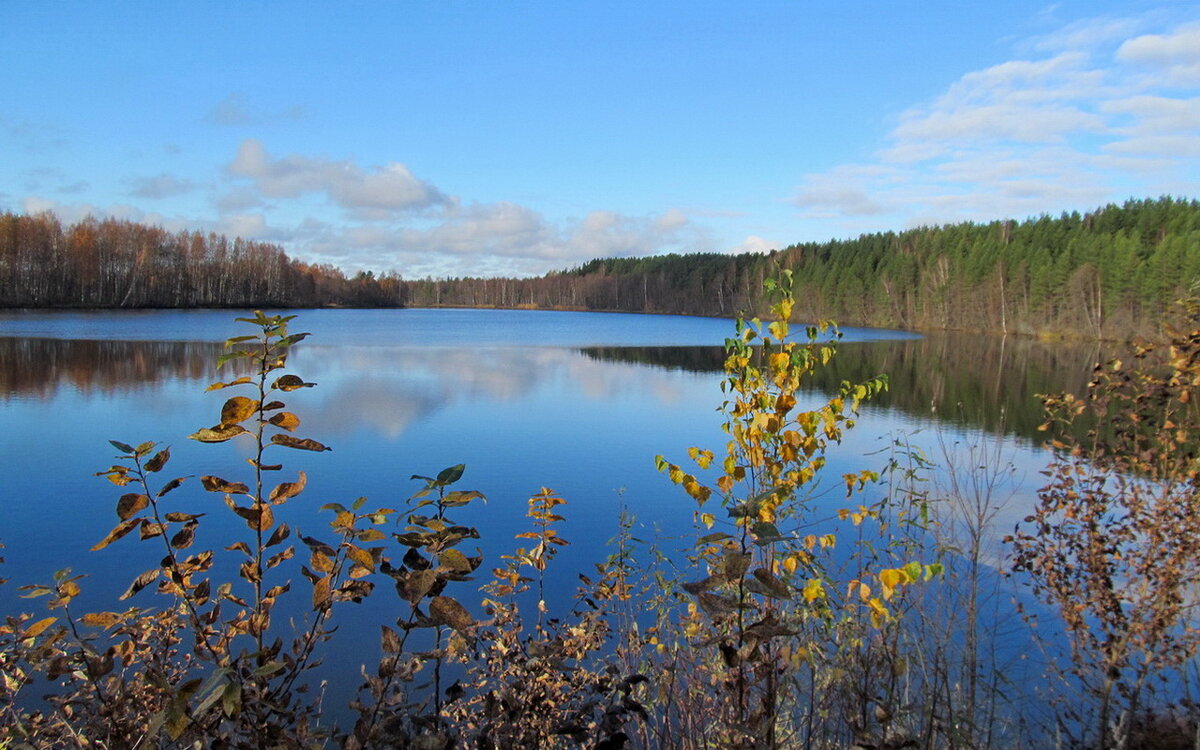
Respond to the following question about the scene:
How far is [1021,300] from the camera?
57781 millimetres

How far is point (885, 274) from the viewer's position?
7369 centimetres

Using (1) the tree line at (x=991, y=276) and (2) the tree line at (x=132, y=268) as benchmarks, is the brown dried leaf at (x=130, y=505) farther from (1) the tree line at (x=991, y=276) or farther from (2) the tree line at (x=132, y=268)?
(2) the tree line at (x=132, y=268)

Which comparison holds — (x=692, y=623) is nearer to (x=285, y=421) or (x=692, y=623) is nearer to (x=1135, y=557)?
(x=285, y=421)

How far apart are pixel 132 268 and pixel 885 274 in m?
74.5

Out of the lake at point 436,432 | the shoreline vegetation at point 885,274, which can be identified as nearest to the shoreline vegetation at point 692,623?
the lake at point 436,432

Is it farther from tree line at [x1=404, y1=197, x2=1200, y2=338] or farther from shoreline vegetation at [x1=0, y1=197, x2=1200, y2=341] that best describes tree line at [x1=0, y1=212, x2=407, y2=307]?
tree line at [x1=404, y1=197, x2=1200, y2=338]

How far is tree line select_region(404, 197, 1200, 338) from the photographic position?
46.7m

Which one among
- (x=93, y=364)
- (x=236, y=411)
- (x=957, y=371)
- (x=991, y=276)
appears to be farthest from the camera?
(x=991, y=276)

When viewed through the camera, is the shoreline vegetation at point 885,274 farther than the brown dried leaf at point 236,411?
Yes

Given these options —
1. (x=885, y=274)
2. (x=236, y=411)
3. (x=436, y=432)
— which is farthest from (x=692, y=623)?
(x=885, y=274)

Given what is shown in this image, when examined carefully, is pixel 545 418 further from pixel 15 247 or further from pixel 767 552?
pixel 15 247

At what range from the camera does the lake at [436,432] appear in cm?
803

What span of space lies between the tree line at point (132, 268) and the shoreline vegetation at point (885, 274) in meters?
0.12

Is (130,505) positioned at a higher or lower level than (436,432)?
higher
